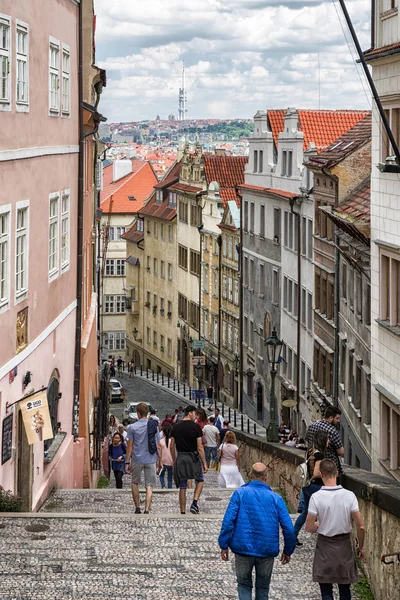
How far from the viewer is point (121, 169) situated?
4382 inches

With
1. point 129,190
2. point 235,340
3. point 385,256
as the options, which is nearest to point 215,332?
point 235,340

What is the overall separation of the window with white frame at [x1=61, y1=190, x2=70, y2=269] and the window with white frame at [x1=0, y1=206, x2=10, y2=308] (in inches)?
234

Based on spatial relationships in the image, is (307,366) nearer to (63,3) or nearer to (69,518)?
(63,3)

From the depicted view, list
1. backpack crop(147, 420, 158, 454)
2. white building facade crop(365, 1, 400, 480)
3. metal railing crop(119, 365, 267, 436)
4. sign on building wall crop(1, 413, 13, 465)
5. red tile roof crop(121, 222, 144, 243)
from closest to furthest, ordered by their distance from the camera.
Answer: sign on building wall crop(1, 413, 13, 465)
backpack crop(147, 420, 158, 454)
white building facade crop(365, 1, 400, 480)
metal railing crop(119, 365, 267, 436)
red tile roof crop(121, 222, 144, 243)

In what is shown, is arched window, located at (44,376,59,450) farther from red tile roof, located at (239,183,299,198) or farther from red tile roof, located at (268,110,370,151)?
red tile roof, located at (268,110,370,151)

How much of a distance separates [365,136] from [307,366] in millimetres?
11326

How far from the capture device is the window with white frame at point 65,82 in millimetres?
22059

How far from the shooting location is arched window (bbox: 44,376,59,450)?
20.1 meters

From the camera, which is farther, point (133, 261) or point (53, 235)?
point (133, 261)

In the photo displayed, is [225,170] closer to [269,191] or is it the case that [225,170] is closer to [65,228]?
[269,191]

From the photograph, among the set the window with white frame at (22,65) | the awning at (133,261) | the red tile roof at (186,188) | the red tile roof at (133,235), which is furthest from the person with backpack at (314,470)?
the awning at (133,261)

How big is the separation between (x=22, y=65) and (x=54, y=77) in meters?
3.79

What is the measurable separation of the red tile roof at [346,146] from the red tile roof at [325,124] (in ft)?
28.9

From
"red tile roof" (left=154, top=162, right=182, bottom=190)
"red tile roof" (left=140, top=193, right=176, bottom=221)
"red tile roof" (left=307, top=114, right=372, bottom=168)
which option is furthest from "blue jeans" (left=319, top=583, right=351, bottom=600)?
"red tile roof" (left=154, top=162, right=182, bottom=190)
